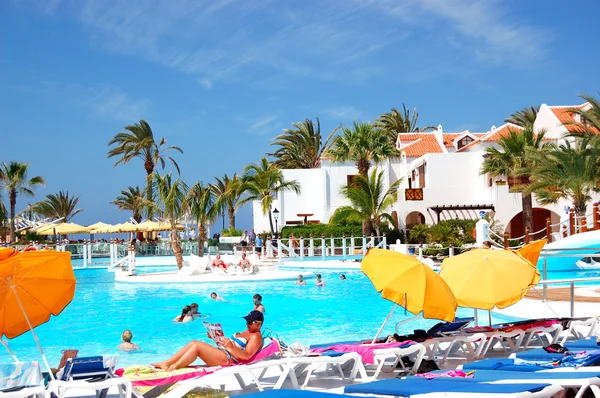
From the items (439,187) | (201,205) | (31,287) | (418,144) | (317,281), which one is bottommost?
(317,281)

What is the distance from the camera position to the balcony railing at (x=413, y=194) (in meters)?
38.9

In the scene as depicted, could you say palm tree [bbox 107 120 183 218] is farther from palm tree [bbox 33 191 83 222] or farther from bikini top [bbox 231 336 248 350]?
bikini top [bbox 231 336 248 350]

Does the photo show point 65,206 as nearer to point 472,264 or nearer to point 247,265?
point 247,265

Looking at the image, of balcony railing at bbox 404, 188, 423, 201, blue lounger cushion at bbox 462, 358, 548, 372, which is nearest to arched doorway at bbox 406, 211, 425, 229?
balcony railing at bbox 404, 188, 423, 201

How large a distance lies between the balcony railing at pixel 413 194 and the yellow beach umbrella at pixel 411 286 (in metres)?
30.8

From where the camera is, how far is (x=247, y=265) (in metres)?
26.9

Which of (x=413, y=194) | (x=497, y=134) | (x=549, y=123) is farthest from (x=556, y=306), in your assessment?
(x=549, y=123)

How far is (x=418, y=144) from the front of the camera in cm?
4566

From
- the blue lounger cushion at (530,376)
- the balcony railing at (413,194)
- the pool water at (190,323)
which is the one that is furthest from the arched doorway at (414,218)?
the blue lounger cushion at (530,376)

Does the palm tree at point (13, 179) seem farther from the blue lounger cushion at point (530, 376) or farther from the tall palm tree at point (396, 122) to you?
the blue lounger cushion at point (530, 376)

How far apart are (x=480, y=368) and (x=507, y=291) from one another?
2.64 meters

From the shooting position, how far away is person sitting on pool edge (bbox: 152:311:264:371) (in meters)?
7.27

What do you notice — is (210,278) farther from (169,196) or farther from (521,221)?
(521,221)

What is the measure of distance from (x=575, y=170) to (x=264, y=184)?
68.1 feet
